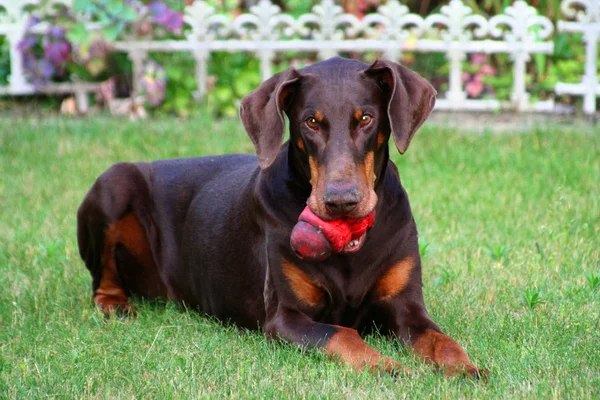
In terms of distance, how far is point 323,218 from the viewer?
351 centimetres

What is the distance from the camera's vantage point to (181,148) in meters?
7.86

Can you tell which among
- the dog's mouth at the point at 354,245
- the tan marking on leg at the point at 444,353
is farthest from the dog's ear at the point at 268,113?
the tan marking on leg at the point at 444,353

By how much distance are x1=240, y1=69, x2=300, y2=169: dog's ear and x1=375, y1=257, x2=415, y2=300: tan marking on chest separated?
700mm

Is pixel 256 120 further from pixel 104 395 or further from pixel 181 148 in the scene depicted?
pixel 181 148

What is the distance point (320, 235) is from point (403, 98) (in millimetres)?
653

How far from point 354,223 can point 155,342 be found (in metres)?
1.06

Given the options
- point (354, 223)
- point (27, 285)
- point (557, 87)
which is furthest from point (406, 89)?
point (557, 87)

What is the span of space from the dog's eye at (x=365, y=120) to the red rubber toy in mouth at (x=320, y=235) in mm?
371

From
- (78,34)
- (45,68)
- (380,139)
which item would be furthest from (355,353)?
(45,68)

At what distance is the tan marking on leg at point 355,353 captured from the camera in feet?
11.2

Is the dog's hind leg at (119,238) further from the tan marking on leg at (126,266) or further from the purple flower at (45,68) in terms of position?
the purple flower at (45,68)

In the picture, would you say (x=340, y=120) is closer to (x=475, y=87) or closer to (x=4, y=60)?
(x=475, y=87)

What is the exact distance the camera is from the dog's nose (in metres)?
3.37

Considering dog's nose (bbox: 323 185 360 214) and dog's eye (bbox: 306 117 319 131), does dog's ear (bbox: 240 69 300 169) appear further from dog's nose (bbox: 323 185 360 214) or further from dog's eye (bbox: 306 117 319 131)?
dog's nose (bbox: 323 185 360 214)
